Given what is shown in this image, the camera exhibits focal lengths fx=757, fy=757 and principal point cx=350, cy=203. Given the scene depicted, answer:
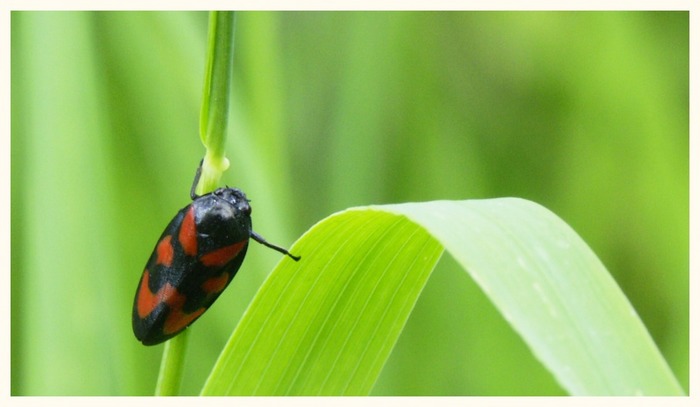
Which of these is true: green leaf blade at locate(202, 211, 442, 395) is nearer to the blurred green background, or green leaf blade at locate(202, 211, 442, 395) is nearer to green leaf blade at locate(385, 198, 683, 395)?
green leaf blade at locate(385, 198, 683, 395)

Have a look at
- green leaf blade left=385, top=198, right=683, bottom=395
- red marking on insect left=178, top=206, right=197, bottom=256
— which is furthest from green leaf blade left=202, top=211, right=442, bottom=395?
red marking on insect left=178, top=206, right=197, bottom=256

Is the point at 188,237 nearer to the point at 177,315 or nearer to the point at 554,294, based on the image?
the point at 177,315

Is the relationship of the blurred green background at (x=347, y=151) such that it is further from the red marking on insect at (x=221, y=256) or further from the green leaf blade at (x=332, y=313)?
the green leaf blade at (x=332, y=313)

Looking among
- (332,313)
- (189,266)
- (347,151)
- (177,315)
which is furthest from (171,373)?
(347,151)

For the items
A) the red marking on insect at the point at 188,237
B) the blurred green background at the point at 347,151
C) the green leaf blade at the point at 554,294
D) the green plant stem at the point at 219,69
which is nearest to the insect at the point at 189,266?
the red marking on insect at the point at 188,237
